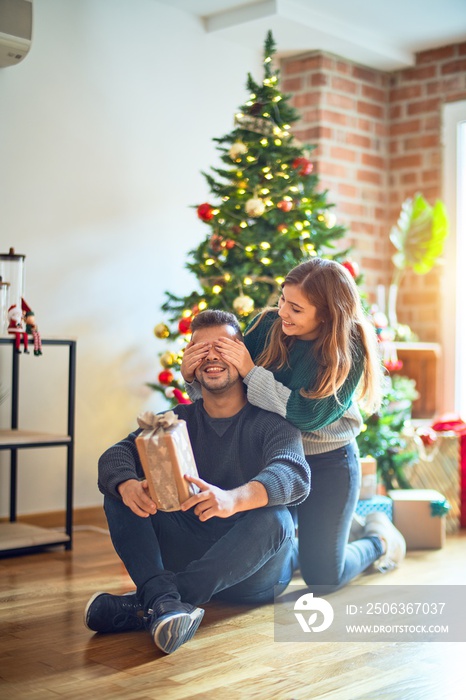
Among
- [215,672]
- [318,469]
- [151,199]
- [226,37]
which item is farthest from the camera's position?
[226,37]

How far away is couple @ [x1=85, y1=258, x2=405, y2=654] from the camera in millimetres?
2121

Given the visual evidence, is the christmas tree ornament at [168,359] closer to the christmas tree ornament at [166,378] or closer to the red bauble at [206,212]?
the christmas tree ornament at [166,378]

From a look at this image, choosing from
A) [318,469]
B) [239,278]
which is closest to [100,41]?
[239,278]

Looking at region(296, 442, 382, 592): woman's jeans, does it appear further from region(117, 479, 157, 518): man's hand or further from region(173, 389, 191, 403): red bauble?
region(173, 389, 191, 403): red bauble

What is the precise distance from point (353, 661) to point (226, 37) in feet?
10.8

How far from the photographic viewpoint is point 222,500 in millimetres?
1994

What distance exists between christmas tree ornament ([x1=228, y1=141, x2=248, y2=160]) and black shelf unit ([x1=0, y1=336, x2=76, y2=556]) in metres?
0.98

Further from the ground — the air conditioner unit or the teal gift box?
the air conditioner unit

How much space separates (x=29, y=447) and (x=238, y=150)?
4.62ft

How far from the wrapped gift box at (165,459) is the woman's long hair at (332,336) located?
53cm

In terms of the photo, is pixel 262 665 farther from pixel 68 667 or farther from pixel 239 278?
pixel 239 278

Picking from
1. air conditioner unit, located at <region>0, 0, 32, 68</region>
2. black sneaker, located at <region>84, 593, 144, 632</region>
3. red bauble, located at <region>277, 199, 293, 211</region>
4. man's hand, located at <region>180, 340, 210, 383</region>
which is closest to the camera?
black sneaker, located at <region>84, 593, 144, 632</region>

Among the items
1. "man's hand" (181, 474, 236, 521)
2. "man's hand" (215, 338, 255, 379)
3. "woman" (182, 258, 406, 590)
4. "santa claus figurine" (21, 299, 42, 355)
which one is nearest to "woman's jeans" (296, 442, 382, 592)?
"woman" (182, 258, 406, 590)

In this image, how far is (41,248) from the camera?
3.66 m
